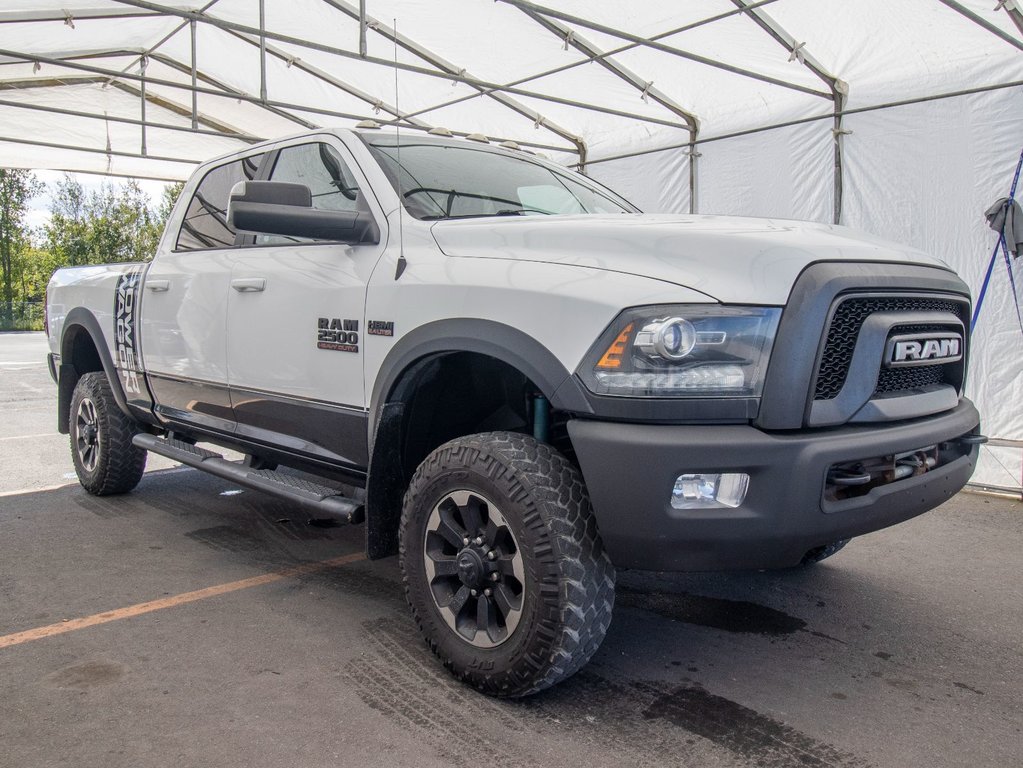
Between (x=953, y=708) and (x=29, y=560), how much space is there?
396cm

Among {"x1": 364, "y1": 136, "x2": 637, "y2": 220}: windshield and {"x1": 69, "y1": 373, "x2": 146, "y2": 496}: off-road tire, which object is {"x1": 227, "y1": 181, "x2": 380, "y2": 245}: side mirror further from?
{"x1": 69, "y1": 373, "x2": 146, "y2": 496}: off-road tire

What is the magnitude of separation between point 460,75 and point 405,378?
7.48 metres

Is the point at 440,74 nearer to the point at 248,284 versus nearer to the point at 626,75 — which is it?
the point at 626,75

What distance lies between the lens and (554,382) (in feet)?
7.67

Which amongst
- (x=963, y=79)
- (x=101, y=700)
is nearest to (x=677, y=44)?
(x=963, y=79)

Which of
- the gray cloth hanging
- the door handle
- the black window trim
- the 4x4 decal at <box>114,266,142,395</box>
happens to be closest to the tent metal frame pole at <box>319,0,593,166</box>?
the black window trim

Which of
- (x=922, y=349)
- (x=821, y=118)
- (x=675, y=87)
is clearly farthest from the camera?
(x=675, y=87)

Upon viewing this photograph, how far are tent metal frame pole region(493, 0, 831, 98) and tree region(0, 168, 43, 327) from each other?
48.2 metres

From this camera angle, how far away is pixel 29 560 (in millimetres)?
3994

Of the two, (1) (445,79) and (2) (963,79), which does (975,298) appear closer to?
(2) (963,79)

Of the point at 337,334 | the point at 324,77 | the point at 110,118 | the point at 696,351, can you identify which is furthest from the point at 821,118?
the point at 110,118

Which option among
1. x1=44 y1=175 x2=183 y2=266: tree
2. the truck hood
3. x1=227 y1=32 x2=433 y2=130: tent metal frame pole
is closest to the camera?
the truck hood

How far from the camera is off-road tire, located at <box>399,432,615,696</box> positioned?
234 centimetres

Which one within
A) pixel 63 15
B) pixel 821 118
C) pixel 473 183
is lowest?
pixel 473 183
